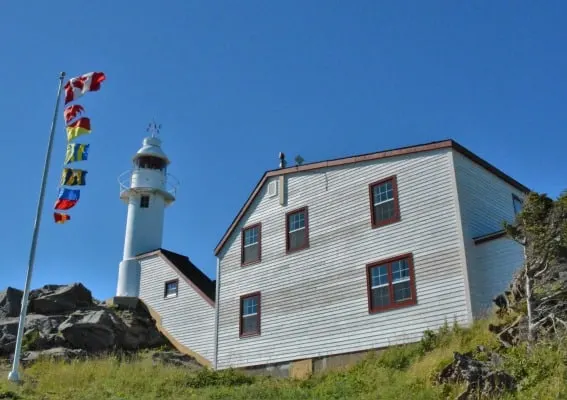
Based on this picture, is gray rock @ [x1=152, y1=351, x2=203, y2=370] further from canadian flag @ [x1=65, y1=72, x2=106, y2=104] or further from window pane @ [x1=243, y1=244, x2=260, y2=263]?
canadian flag @ [x1=65, y1=72, x2=106, y2=104]

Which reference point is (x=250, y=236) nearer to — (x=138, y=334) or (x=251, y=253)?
(x=251, y=253)

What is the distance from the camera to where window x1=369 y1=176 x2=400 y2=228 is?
1983 cm

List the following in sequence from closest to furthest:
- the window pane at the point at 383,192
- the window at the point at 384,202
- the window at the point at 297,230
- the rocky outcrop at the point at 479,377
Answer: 1. the rocky outcrop at the point at 479,377
2. the window at the point at 384,202
3. the window pane at the point at 383,192
4. the window at the point at 297,230

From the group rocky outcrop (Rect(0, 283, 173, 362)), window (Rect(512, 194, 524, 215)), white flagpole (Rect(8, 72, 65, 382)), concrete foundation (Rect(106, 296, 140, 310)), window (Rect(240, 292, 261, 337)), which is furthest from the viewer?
concrete foundation (Rect(106, 296, 140, 310))

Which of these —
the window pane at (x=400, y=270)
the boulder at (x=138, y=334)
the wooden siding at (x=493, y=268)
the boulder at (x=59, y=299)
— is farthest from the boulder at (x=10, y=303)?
the wooden siding at (x=493, y=268)

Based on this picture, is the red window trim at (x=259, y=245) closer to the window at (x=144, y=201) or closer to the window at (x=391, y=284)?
the window at (x=391, y=284)

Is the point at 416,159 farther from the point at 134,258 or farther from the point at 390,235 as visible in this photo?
the point at 134,258

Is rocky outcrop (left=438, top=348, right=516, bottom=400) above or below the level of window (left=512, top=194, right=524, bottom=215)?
below

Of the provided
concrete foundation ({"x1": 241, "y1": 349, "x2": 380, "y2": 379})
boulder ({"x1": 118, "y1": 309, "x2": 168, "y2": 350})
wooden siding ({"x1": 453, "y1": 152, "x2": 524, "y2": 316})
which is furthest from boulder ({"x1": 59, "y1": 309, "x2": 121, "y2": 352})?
wooden siding ({"x1": 453, "y1": 152, "x2": 524, "y2": 316})

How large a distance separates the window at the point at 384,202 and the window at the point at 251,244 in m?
5.26

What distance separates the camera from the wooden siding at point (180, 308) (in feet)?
89.8

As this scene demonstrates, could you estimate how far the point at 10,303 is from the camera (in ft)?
98.0

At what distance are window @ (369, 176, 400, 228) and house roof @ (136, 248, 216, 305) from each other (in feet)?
32.9

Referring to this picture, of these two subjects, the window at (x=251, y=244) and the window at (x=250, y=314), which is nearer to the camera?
the window at (x=250, y=314)
